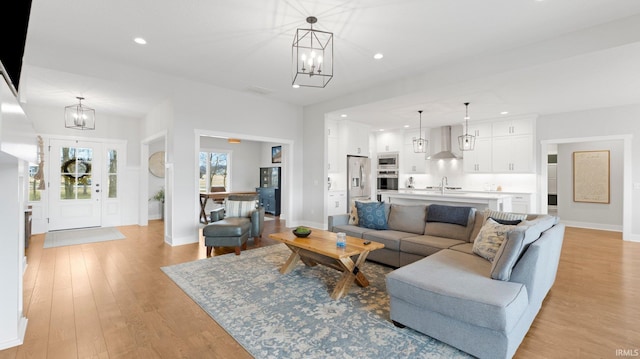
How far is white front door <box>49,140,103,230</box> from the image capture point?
650cm

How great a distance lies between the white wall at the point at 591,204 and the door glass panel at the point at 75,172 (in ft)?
39.0

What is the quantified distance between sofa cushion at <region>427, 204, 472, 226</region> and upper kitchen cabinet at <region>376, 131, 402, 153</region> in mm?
Result: 5170

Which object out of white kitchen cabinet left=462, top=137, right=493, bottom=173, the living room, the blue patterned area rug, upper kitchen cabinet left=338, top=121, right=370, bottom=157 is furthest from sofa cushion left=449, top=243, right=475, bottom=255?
white kitchen cabinet left=462, top=137, right=493, bottom=173

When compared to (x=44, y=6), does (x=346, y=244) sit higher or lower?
lower

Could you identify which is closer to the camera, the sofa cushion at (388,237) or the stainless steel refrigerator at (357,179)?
the sofa cushion at (388,237)

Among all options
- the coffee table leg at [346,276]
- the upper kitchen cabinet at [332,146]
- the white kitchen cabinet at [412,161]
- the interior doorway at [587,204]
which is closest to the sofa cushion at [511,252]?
the coffee table leg at [346,276]

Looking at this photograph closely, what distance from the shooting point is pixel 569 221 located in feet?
24.7

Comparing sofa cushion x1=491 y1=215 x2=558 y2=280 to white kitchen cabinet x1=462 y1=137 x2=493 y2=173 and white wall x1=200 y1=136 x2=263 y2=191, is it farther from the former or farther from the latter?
white wall x1=200 y1=136 x2=263 y2=191

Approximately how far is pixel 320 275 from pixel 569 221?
755 cm

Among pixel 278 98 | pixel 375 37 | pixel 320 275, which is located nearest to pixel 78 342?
pixel 320 275

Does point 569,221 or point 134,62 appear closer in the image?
point 134,62

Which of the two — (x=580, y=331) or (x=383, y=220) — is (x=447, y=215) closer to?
(x=383, y=220)

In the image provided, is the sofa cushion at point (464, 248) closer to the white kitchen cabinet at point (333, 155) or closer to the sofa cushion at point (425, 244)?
the sofa cushion at point (425, 244)

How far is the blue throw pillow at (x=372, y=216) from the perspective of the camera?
4370 millimetres
